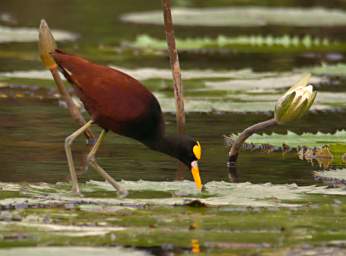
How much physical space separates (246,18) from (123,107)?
1436 cm

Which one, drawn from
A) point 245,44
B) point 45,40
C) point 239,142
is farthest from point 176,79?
point 245,44

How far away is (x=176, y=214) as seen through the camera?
613 centimetres

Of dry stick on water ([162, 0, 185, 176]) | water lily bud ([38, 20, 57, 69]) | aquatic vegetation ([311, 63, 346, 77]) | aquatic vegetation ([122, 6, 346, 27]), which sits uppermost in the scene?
water lily bud ([38, 20, 57, 69])

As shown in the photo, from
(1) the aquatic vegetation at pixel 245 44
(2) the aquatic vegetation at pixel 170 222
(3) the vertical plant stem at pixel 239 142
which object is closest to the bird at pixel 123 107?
(2) the aquatic vegetation at pixel 170 222

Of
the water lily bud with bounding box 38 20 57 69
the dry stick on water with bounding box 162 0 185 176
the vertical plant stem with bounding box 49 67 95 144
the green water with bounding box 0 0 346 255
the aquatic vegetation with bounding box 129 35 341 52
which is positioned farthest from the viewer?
the aquatic vegetation with bounding box 129 35 341 52

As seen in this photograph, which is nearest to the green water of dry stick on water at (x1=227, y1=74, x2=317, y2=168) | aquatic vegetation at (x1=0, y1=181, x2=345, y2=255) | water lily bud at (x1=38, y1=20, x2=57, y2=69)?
aquatic vegetation at (x1=0, y1=181, x2=345, y2=255)

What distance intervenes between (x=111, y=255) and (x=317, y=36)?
1431 centimetres

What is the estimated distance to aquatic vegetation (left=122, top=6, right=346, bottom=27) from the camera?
20.4 meters

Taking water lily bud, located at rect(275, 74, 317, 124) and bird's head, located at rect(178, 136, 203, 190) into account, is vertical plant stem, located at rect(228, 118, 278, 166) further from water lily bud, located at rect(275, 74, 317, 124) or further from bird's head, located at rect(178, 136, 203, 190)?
bird's head, located at rect(178, 136, 203, 190)

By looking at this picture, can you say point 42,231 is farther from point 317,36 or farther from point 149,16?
point 149,16

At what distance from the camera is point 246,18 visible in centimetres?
2122

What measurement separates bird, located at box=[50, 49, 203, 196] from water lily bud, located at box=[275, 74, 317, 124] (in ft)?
2.80

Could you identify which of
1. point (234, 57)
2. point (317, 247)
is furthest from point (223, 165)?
point (234, 57)

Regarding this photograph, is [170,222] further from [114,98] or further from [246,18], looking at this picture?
[246,18]
